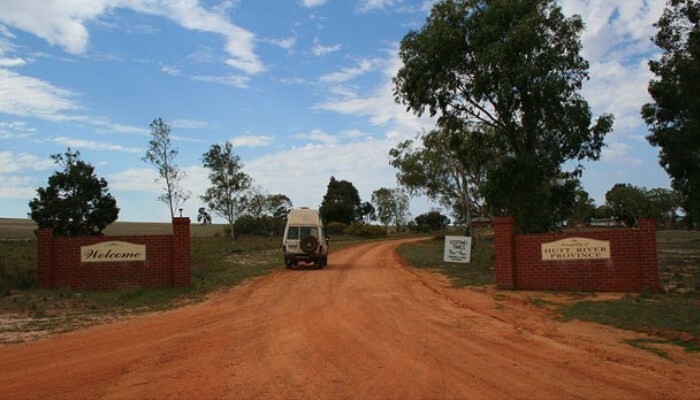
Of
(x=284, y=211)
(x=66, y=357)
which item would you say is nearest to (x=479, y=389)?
(x=66, y=357)

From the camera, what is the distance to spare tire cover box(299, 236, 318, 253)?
27.8 meters

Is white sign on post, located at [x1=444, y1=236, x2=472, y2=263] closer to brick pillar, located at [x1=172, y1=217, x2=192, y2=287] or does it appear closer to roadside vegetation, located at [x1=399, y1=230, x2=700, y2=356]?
roadside vegetation, located at [x1=399, y1=230, x2=700, y2=356]

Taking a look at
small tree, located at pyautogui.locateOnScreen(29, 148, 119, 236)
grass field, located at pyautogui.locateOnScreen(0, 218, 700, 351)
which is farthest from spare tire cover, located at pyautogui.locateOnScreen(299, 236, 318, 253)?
small tree, located at pyautogui.locateOnScreen(29, 148, 119, 236)

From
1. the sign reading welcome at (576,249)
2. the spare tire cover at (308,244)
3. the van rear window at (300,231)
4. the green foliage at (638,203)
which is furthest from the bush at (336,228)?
the sign reading welcome at (576,249)

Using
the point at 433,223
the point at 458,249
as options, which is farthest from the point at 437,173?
the point at 433,223

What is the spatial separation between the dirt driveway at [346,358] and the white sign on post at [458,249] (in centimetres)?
1590

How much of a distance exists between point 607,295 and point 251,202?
183 ft

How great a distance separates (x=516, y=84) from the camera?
961 inches

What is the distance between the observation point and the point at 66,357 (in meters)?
8.94

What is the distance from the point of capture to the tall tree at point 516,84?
2450 centimetres

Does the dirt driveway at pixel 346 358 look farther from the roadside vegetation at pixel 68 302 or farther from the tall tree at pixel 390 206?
the tall tree at pixel 390 206

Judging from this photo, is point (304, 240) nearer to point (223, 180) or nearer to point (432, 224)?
point (223, 180)

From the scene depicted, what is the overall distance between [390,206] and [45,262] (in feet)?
287

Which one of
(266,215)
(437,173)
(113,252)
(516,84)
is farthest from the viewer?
(266,215)
